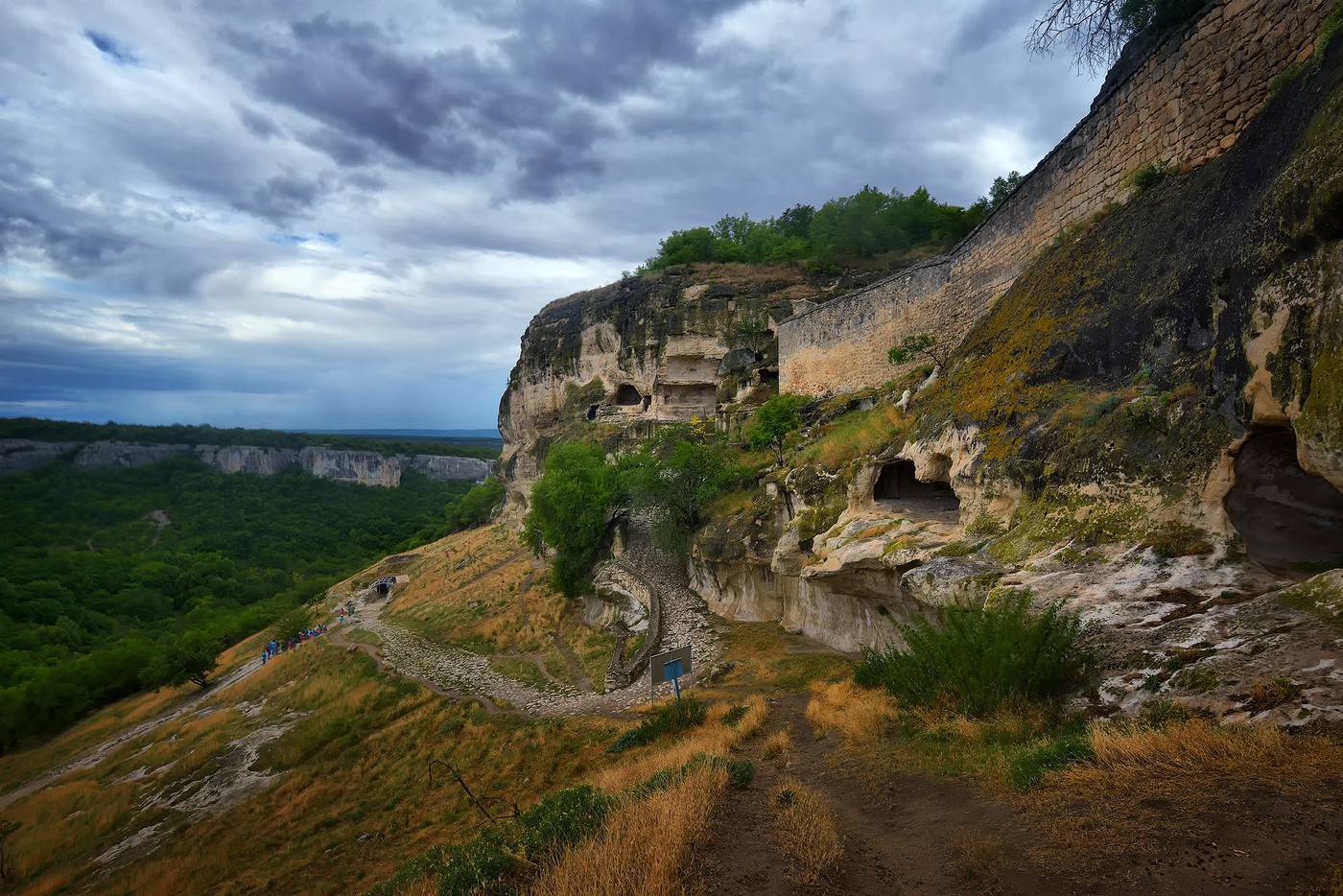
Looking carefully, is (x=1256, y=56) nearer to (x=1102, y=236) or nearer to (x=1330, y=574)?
(x=1102, y=236)

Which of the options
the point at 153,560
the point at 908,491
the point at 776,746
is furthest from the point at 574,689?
the point at 153,560

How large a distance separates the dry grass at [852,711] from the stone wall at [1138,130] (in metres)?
7.62

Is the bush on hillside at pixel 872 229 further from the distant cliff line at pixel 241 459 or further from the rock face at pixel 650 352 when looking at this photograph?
the distant cliff line at pixel 241 459

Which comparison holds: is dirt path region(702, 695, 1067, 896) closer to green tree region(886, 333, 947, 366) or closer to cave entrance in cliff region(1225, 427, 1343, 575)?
cave entrance in cliff region(1225, 427, 1343, 575)

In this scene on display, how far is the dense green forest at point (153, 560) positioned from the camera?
2862 centimetres

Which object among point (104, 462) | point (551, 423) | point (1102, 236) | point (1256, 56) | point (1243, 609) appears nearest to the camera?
point (1243, 609)

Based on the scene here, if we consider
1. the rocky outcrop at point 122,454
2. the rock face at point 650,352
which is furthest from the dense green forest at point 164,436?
the rock face at point 650,352

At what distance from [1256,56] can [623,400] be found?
34.9 meters

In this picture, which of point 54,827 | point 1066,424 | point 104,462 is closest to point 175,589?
point 54,827

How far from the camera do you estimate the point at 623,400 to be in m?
39.5

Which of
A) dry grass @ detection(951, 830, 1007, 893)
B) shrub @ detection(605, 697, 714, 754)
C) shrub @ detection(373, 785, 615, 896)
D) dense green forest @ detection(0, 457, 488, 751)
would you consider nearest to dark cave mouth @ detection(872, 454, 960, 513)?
shrub @ detection(605, 697, 714, 754)

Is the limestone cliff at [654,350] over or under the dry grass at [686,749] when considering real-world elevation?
over

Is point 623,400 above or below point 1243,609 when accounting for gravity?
above

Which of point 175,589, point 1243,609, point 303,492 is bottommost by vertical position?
point 175,589
